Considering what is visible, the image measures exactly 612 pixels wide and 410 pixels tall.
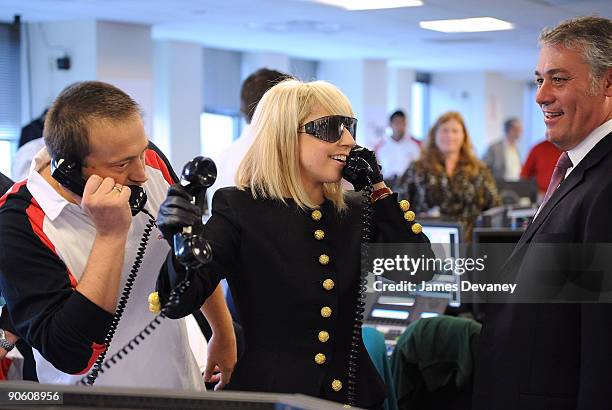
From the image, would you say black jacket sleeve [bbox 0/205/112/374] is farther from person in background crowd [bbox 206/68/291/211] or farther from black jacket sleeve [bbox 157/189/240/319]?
person in background crowd [bbox 206/68/291/211]

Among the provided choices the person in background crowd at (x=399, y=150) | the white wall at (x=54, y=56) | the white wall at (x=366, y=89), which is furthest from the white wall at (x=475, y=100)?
the white wall at (x=54, y=56)

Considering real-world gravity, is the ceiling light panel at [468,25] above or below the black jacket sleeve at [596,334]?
above

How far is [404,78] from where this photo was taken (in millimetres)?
16281

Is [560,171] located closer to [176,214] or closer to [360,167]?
[360,167]

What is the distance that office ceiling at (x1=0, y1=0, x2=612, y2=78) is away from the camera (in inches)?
316

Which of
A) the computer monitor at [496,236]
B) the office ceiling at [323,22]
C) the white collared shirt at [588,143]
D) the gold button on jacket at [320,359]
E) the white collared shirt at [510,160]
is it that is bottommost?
the white collared shirt at [510,160]

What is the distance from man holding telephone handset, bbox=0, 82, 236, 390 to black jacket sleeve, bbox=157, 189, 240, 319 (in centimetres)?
6

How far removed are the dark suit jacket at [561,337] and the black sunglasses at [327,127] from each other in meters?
0.49

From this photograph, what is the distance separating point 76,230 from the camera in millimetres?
1841

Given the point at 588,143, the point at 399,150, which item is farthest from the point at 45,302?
the point at 399,150

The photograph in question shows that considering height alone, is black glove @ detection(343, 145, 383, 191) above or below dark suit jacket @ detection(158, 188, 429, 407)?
above

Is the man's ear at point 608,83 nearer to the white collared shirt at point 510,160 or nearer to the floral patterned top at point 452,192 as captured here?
the floral patterned top at point 452,192

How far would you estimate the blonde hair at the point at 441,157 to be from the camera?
541 cm

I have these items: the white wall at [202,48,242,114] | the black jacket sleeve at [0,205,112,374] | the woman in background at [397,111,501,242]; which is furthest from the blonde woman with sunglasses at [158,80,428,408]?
the white wall at [202,48,242,114]
